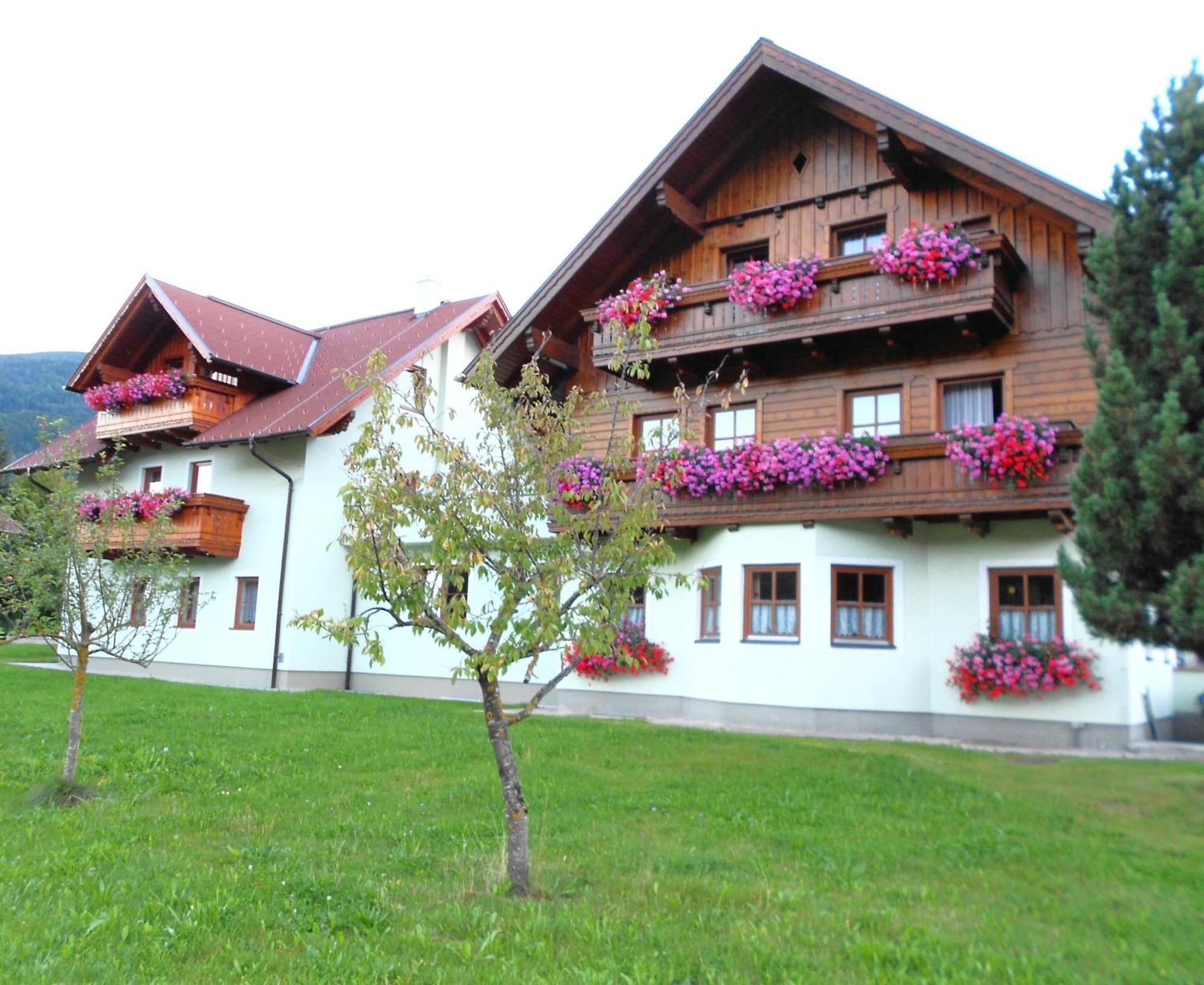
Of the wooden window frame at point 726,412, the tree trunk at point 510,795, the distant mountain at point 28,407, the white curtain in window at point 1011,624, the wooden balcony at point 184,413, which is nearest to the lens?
the tree trunk at point 510,795

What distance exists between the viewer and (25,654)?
3234cm

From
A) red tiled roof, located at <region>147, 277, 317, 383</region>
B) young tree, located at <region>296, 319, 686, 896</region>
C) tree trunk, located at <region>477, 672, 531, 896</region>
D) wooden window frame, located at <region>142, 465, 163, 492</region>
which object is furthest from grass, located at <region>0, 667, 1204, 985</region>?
wooden window frame, located at <region>142, 465, 163, 492</region>

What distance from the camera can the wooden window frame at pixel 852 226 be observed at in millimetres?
17156

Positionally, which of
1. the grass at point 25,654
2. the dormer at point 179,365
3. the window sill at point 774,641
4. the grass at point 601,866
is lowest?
the grass at point 601,866

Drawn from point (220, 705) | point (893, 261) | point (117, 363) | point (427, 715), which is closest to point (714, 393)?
point (893, 261)

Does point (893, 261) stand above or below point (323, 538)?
above

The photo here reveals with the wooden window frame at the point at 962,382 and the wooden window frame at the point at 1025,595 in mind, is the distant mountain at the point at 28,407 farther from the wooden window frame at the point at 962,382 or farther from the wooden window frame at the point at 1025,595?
the wooden window frame at the point at 1025,595

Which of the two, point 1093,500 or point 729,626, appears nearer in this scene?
point 1093,500

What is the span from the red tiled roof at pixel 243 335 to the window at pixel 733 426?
12.4m

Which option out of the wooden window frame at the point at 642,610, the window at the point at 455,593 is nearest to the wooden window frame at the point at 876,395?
the wooden window frame at the point at 642,610

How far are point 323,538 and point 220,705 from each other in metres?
6.88

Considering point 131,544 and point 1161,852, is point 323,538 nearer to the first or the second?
point 131,544

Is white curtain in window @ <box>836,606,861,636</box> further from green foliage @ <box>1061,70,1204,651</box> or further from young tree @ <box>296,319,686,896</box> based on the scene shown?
young tree @ <box>296,319,686,896</box>

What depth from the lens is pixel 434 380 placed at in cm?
2664
